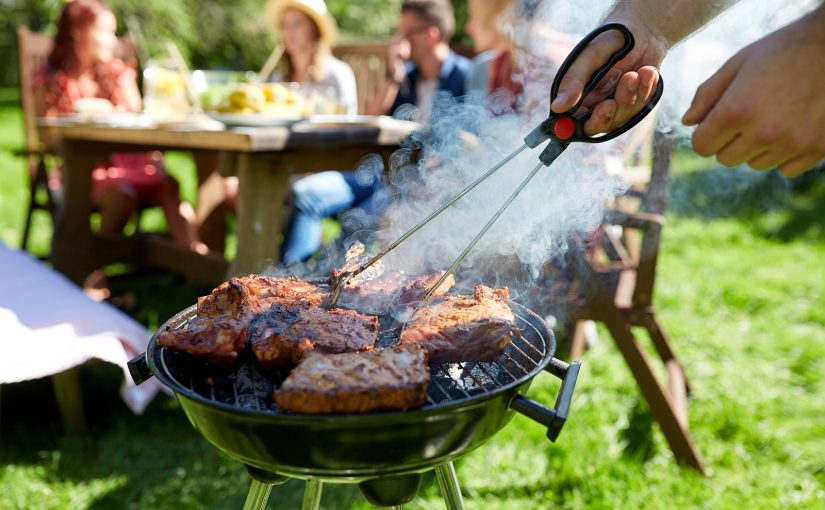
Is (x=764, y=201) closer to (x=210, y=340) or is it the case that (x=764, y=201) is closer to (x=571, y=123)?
(x=571, y=123)

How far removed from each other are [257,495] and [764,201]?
23.3 ft

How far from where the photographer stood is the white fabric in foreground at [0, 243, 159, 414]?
236 centimetres

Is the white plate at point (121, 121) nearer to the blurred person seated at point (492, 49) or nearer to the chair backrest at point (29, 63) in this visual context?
the chair backrest at point (29, 63)

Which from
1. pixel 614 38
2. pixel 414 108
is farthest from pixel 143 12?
pixel 614 38

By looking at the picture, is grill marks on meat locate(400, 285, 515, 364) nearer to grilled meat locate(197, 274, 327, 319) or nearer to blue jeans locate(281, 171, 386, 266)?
grilled meat locate(197, 274, 327, 319)

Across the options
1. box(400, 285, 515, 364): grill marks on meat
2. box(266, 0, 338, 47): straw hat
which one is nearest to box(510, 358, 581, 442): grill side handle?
box(400, 285, 515, 364): grill marks on meat

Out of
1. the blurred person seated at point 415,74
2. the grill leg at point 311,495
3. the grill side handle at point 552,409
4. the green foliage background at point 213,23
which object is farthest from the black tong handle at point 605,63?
the green foliage background at point 213,23

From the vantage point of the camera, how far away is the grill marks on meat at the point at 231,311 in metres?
1.46

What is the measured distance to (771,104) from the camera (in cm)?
159

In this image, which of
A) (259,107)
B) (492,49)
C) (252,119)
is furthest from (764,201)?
(252,119)

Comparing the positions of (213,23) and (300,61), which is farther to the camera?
(213,23)

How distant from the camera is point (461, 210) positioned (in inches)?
104

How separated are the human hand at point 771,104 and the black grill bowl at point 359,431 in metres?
0.81

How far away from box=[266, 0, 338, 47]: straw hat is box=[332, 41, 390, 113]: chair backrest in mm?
805
